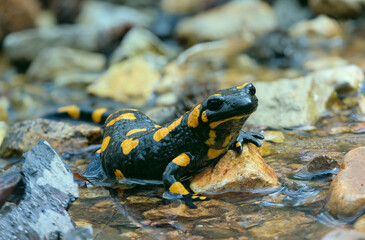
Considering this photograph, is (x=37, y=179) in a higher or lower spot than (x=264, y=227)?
higher

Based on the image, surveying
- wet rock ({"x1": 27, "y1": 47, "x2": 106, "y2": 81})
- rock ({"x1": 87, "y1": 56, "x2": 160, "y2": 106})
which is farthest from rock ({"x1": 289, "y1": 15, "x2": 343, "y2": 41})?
wet rock ({"x1": 27, "y1": 47, "x2": 106, "y2": 81})

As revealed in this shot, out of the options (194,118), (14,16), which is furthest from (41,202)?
(14,16)

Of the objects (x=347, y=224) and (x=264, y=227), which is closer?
(x=347, y=224)

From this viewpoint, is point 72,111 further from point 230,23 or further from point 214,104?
point 230,23

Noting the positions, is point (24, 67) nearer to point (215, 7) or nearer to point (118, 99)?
point (118, 99)

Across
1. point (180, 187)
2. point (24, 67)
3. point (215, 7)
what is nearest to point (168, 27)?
point (215, 7)

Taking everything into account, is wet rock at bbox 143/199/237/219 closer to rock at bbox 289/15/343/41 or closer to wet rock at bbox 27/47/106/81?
wet rock at bbox 27/47/106/81
